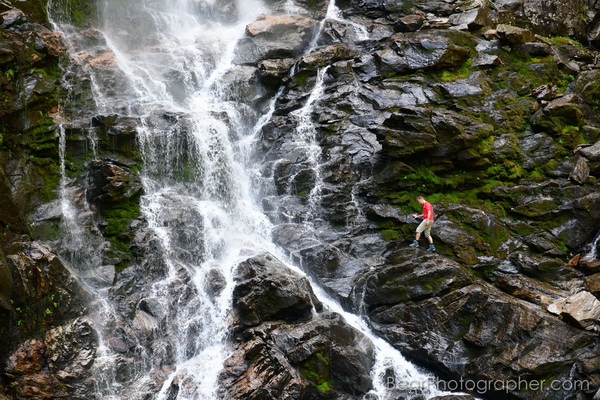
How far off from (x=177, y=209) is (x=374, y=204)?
6.52 m

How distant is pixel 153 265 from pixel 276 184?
5428 millimetres

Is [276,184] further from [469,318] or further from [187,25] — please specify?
[187,25]

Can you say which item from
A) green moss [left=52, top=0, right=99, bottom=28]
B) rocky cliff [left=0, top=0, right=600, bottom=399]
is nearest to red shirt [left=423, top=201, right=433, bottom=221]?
rocky cliff [left=0, top=0, right=600, bottom=399]

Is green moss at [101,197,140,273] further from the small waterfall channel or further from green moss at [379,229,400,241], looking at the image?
green moss at [379,229,400,241]

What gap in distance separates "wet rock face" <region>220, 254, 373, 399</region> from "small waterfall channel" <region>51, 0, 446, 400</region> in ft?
1.61

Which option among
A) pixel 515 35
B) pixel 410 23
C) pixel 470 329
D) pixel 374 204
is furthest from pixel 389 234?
pixel 410 23

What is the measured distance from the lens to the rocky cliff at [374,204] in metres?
10.9

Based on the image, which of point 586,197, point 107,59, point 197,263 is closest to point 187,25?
point 107,59

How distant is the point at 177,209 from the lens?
1498 cm

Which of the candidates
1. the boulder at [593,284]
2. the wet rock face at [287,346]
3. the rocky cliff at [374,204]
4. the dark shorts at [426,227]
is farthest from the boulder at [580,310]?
the wet rock face at [287,346]

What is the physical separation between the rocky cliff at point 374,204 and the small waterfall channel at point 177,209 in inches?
9.8

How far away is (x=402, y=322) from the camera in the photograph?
12.2 metres

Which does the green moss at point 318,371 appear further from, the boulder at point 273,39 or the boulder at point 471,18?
the boulder at point 471,18

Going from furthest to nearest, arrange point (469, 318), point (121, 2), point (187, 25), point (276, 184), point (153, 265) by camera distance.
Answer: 1. point (187, 25)
2. point (121, 2)
3. point (276, 184)
4. point (153, 265)
5. point (469, 318)
